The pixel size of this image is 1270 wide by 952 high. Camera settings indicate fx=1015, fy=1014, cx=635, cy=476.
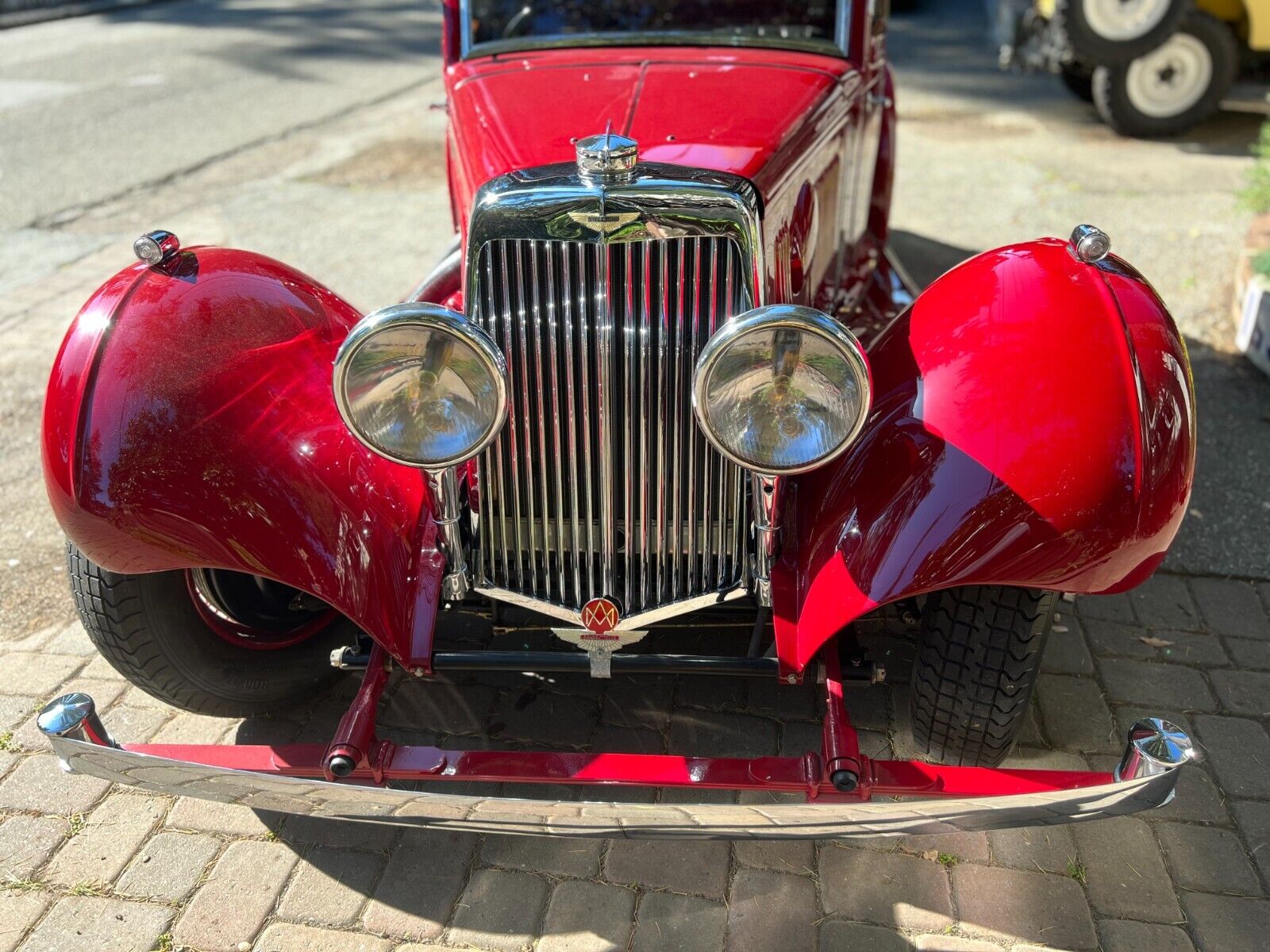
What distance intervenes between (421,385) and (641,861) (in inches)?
46.2

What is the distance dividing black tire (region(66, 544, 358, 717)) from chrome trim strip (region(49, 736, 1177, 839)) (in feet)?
1.38

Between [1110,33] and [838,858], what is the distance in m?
6.43

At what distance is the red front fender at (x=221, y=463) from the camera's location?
199 cm

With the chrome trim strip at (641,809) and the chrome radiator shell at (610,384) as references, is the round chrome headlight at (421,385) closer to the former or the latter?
the chrome radiator shell at (610,384)

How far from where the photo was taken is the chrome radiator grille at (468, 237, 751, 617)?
1.95 m

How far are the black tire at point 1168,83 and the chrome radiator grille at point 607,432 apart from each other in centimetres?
661

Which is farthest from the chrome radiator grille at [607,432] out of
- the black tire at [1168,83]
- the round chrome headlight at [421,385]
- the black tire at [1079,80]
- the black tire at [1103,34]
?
the black tire at [1079,80]

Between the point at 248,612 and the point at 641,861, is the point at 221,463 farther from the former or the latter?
the point at 641,861

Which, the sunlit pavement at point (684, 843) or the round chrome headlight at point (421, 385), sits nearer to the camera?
the round chrome headlight at point (421, 385)

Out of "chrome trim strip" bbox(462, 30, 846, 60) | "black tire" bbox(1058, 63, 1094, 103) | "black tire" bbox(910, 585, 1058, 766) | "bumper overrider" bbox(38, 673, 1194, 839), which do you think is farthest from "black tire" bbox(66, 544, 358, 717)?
"black tire" bbox(1058, 63, 1094, 103)

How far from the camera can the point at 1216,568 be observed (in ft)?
10.4

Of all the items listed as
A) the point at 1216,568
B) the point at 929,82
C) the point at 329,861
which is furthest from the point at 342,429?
the point at 929,82

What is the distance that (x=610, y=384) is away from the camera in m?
2.00

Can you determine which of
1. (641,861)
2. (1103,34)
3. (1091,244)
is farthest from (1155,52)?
(641,861)
